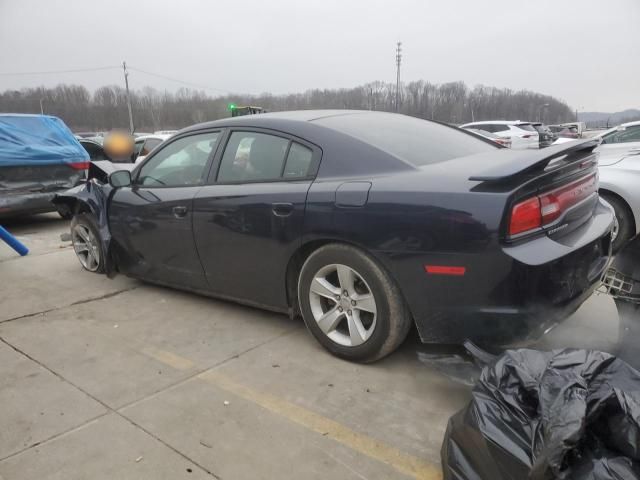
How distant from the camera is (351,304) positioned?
9.64 ft

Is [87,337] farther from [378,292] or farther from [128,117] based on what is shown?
[128,117]

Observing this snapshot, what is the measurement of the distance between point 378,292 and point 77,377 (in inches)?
75.1

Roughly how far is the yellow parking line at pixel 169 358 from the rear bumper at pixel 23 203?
456cm

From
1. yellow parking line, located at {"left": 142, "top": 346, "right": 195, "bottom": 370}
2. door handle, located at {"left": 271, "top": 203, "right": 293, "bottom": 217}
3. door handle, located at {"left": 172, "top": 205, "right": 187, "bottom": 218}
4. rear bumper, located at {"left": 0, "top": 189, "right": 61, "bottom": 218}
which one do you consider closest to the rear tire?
door handle, located at {"left": 271, "top": 203, "right": 293, "bottom": 217}

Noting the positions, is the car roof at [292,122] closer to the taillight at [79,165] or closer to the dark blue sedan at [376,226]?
the dark blue sedan at [376,226]

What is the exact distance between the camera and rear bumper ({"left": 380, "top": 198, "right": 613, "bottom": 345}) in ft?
7.82

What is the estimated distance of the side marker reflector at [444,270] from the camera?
2480mm

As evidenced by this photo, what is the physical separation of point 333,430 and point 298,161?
65.0 inches

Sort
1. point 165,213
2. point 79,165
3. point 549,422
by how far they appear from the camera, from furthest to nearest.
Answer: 1. point 79,165
2. point 165,213
3. point 549,422

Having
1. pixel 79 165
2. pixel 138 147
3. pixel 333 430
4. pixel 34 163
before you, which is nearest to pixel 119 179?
pixel 333 430

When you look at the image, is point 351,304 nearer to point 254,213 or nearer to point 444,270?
point 444,270

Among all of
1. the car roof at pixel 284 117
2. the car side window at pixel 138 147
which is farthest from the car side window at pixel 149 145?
the car roof at pixel 284 117

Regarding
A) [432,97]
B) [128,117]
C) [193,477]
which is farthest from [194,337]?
[432,97]

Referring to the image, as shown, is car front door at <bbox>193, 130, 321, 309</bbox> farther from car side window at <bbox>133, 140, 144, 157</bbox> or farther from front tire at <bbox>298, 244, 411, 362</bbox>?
car side window at <bbox>133, 140, 144, 157</bbox>
